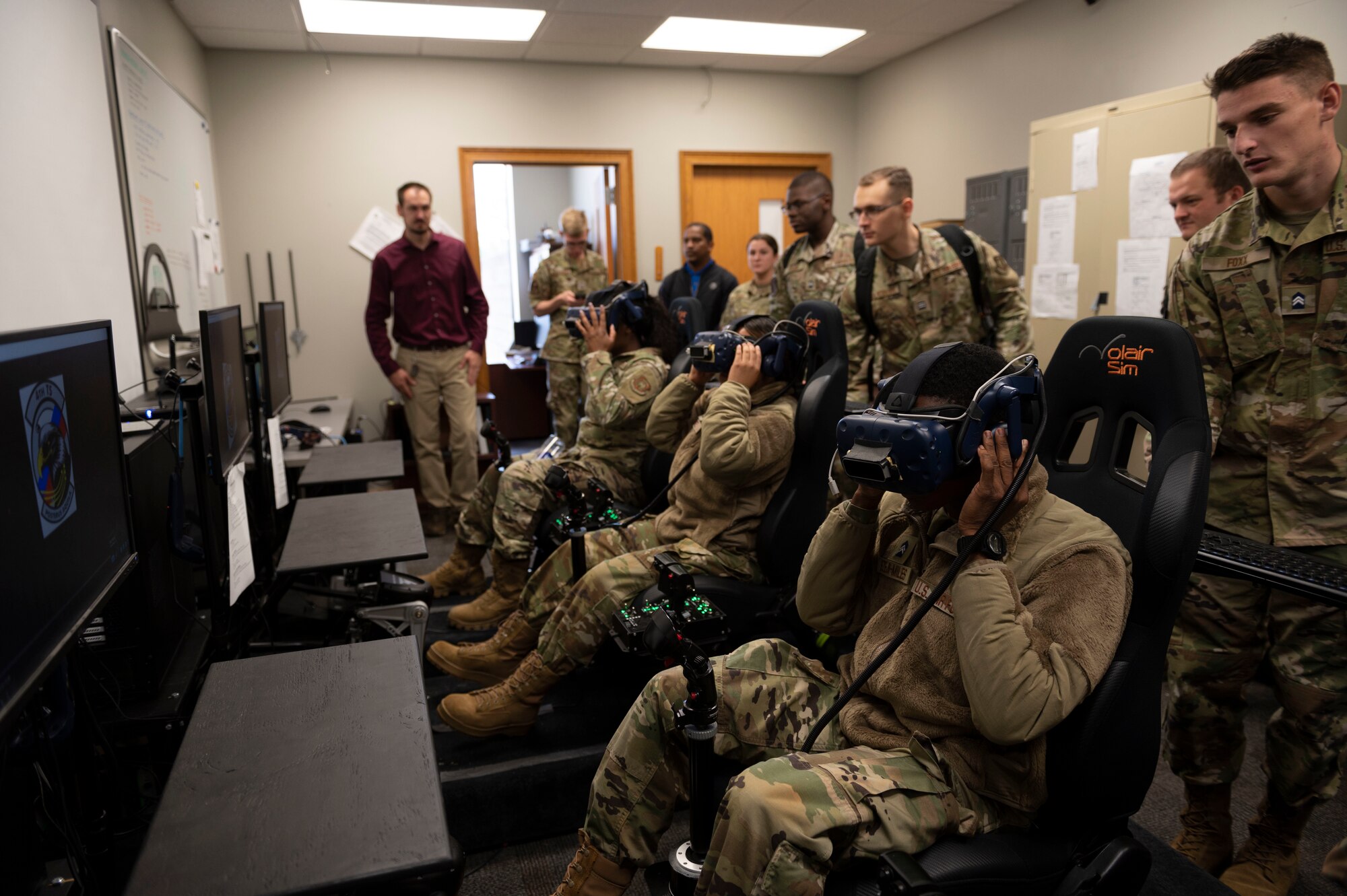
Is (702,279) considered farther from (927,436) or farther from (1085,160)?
(927,436)

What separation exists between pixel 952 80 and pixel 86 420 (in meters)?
5.40

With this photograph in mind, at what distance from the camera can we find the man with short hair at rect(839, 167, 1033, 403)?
2848 millimetres

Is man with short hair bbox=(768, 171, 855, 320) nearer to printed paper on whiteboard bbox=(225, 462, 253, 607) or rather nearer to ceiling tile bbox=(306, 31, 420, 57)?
printed paper on whiteboard bbox=(225, 462, 253, 607)

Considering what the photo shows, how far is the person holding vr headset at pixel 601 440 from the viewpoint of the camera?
284 cm

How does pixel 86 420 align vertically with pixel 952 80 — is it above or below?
below

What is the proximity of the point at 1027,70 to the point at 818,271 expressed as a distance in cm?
220

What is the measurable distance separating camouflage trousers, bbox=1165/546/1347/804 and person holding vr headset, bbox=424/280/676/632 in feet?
5.44

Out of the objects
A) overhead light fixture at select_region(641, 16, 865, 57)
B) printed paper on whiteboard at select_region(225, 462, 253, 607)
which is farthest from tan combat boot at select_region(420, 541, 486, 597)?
overhead light fixture at select_region(641, 16, 865, 57)

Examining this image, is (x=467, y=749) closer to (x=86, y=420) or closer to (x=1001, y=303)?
(x=86, y=420)

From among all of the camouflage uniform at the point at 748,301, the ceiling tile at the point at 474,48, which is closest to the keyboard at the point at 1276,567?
the camouflage uniform at the point at 748,301

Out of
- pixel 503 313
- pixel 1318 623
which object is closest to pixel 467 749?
pixel 1318 623

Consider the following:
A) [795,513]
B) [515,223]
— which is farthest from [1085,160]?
[515,223]

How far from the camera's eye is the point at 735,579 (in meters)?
2.07

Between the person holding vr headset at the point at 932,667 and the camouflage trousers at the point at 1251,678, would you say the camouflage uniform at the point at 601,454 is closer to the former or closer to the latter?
the person holding vr headset at the point at 932,667
